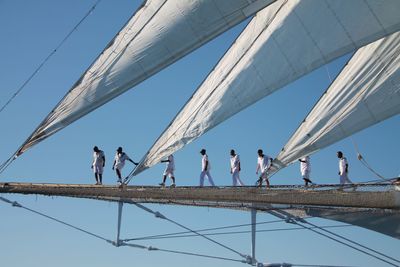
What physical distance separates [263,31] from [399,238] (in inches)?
309

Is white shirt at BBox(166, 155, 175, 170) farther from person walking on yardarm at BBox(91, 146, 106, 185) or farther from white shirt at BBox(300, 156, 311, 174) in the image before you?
white shirt at BBox(300, 156, 311, 174)

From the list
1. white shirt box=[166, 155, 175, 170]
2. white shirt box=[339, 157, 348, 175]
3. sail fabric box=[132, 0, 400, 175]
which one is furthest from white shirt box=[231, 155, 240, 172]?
white shirt box=[339, 157, 348, 175]

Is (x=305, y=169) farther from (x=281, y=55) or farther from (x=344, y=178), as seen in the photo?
(x=281, y=55)

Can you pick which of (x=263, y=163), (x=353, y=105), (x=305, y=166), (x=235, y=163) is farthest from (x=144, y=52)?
(x=305, y=166)

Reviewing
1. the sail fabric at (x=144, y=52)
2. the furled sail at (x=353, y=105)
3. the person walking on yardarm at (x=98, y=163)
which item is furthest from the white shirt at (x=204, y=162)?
the sail fabric at (x=144, y=52)

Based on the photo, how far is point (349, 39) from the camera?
1795 cm

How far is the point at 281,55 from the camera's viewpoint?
19.0m

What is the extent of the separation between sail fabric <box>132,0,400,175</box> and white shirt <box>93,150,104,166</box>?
3.64 m

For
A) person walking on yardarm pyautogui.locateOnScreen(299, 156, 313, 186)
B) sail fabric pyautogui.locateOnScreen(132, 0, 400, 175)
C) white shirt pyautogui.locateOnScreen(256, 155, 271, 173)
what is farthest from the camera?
person walking on yardarm pyautogui.locateOnScreen(299, 156, 313, 186)

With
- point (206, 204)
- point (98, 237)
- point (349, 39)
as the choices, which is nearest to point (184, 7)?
point (349, 39)

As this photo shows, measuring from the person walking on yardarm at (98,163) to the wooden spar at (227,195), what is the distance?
4.57 ft

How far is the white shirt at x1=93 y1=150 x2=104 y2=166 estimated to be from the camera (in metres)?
22.2

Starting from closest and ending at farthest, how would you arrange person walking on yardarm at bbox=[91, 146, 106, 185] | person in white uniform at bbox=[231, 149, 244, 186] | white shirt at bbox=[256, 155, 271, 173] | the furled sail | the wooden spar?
the wooden spar, the furled sail, white shirt at bbox=[256, 155, 271, 173], person in white uniform at bbox=[231, 149, 244, 186], person walking on yardarm at bbox=[91, 146, 106, 185]

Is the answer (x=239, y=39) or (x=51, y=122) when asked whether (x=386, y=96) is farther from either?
(x=51, y=122)
